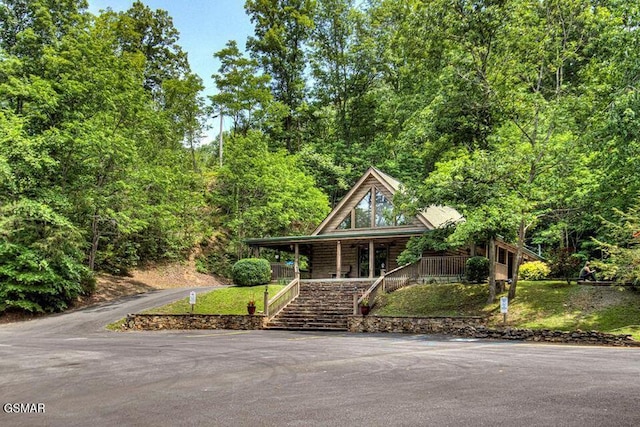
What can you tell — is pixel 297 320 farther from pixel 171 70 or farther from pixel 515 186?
pixel 171 70

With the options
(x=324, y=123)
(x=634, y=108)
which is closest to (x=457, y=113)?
(x=634, y=108)

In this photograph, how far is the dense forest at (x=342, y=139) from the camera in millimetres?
17281

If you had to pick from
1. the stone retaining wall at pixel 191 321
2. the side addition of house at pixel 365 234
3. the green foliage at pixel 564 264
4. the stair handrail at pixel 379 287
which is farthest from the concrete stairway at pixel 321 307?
the green foliage at pixel 564 264

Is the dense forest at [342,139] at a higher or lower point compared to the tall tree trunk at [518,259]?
higher

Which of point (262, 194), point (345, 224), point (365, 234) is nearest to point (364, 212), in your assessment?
point (345, 224)

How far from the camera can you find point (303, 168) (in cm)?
3925

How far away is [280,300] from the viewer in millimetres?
21297

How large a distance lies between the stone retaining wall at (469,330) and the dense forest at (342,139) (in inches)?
102

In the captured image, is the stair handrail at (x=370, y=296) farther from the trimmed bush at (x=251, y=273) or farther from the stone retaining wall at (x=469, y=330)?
the trimmed bush at (x=251, y=273)

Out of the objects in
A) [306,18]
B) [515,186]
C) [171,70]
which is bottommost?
[515,186]

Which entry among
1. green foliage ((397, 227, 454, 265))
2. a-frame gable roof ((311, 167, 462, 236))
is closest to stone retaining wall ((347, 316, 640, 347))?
green foliage ((397, 227, 454, 265))

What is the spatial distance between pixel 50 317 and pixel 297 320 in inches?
442

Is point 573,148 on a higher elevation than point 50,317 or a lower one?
higher

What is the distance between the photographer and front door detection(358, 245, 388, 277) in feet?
92.9
